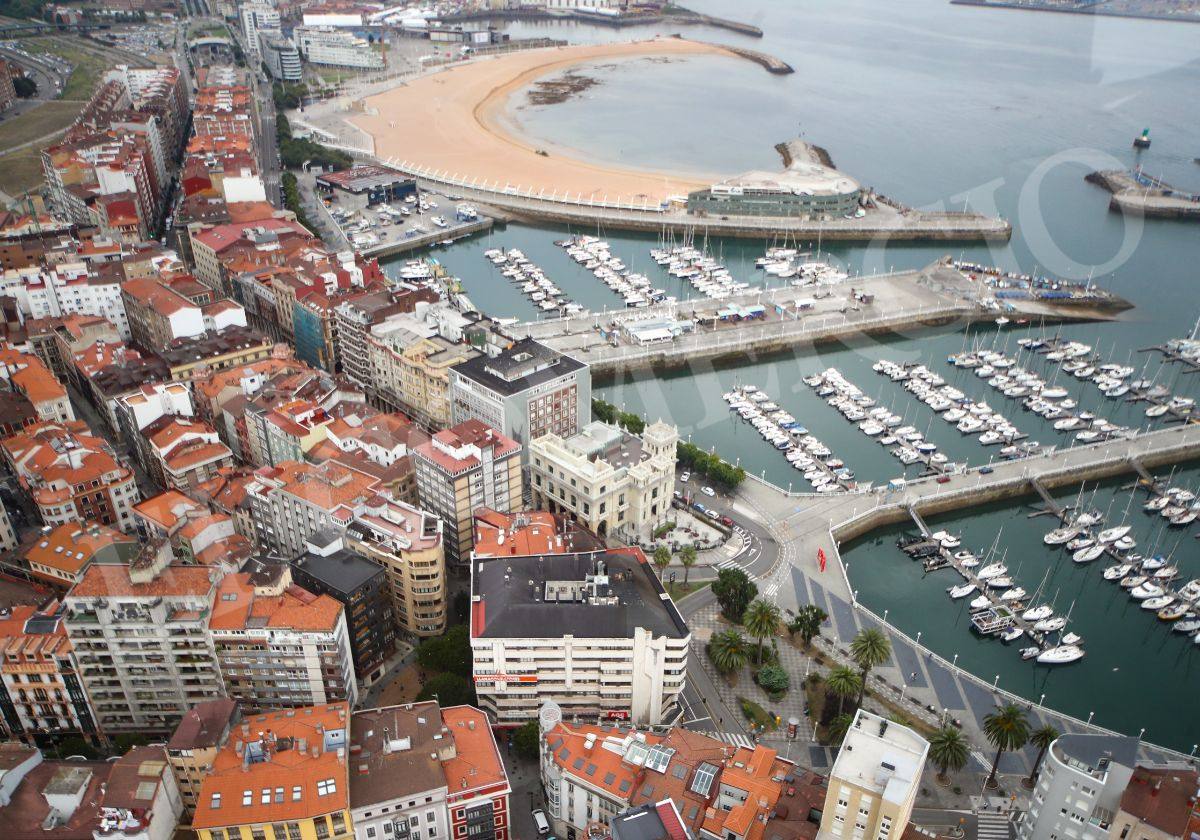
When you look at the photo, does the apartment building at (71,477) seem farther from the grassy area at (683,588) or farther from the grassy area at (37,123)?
the grassy area at (37,123)

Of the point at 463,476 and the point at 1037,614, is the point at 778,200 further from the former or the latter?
the point at 463,476

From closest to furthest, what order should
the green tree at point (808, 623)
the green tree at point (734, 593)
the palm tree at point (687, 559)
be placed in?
the green tree at point (808, 623) → the green tree at point (734, 593) → the palm tree at point (687, 559)

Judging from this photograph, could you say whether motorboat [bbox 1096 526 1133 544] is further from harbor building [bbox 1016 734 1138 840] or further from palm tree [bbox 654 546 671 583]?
palm tree [bbox 654 546 671 583]

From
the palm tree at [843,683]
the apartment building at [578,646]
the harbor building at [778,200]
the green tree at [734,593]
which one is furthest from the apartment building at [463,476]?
the harbor building at [778,200]

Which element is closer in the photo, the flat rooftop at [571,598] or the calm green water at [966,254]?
the flat rooftop at [571,598]

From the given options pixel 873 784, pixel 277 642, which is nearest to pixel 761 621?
pixel 873 784

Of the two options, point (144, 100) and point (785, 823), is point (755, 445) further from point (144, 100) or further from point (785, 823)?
point (144, 100)

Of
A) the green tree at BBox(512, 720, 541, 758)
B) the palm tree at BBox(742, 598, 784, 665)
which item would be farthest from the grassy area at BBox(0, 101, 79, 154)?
the palm tree at BBox(742, 598, 784, 665)
